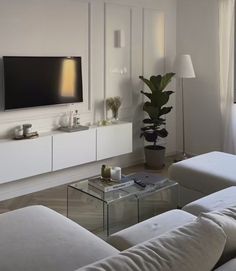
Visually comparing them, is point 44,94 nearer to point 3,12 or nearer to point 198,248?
point 3,12

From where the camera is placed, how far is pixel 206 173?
3.37m

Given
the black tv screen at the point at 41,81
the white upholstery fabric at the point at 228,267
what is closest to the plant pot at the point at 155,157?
the black tv screen at the point at 41,81

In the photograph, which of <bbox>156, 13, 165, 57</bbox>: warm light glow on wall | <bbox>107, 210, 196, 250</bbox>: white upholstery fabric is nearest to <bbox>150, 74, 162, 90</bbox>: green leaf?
<bbox>156, 13, 165, 57</bbox>: warm light glow on wall

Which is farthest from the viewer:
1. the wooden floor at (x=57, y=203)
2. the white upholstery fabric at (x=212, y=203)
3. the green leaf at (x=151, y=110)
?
the green leaf at (x=151, y=110)

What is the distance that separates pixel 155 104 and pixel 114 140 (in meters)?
0.77

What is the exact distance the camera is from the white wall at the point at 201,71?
16.8ft

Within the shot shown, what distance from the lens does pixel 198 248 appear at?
1.29 m

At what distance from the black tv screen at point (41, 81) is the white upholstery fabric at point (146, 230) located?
2.11 m

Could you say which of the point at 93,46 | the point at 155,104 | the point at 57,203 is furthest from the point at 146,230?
the point at 155,104

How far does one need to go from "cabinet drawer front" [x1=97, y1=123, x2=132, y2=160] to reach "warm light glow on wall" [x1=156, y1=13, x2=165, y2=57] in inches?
48.9

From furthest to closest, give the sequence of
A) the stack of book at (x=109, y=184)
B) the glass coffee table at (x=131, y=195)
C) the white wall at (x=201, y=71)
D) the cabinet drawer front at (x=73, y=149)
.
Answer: the white wall at (x=201, y=71) < the cabinet drawer front at (x=73, y=149) < the stack of book at (x=109, y=184) < the glass coffee table at (x=131, y=195)

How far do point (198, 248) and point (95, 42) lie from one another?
11.8 feet

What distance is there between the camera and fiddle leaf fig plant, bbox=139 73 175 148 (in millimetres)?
4949

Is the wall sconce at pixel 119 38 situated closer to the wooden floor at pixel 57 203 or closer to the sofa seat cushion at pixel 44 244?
the wooden floor at pixel 57 203
